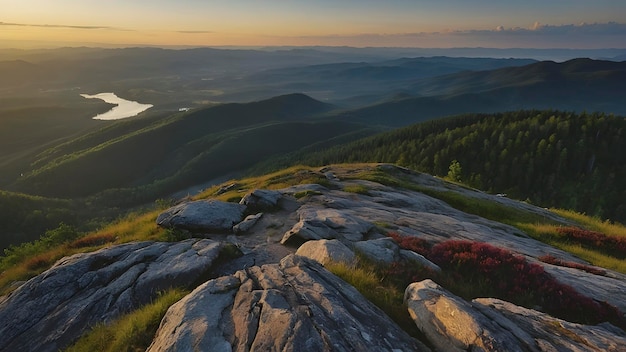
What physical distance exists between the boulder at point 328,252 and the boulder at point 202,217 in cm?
773

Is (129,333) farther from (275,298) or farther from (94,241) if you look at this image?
(94,241)

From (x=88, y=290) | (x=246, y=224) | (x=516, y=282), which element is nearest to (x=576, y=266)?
(x=516, y=282)

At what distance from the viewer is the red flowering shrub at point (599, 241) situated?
81.3ft

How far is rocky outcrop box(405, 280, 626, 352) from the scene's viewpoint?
8.45 m

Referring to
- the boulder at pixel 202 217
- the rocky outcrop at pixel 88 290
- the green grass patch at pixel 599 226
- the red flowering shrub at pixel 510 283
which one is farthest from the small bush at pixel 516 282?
the green grass patch at pixel 599 226

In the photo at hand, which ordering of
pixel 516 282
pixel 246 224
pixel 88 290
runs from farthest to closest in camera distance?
pixel 246 224 → pixel 516 282 → pixel 88 290

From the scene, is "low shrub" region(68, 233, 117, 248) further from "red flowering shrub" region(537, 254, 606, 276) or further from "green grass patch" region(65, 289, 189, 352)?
"red flowering shrub" region(537, 254, 606, 276)

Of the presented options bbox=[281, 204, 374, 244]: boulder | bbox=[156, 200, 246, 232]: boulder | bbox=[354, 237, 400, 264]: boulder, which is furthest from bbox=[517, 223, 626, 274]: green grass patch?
bbox=[156, 200, 246, 232]: boulder

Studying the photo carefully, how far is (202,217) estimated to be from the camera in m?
21.5

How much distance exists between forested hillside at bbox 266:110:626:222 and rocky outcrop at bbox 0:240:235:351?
260 ft

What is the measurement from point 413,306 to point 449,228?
15485 millimetres

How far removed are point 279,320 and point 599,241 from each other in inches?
→ 1146

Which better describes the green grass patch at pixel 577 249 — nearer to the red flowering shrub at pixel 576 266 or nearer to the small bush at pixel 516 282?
the red flowering shrub at pixel 576 266

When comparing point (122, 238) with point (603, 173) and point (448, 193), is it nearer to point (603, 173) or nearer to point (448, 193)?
point (448, 193)
